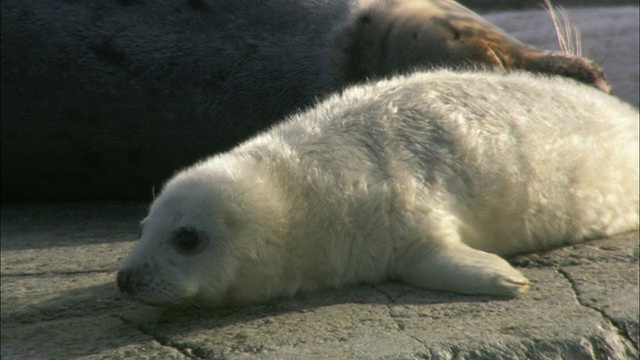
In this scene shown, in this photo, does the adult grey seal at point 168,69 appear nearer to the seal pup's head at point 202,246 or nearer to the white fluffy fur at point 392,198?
the white fluffy fur at point 392,198

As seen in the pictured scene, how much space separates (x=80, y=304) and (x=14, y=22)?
2005mm

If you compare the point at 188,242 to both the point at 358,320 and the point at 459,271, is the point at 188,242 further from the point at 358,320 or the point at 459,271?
the point at 459,271

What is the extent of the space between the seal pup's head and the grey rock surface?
85 millimetres

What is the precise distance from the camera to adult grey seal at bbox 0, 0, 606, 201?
4.79m

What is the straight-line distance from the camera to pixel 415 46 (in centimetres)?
486

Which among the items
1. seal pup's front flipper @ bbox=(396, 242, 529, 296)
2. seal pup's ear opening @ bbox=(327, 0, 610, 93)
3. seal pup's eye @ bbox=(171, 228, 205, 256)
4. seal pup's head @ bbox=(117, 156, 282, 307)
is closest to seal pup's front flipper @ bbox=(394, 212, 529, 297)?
seal pup's front flipper @ bbox=(396, 242, 529, 296)

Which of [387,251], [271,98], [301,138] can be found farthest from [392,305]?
[271,98]

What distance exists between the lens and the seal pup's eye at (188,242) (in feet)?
10.1

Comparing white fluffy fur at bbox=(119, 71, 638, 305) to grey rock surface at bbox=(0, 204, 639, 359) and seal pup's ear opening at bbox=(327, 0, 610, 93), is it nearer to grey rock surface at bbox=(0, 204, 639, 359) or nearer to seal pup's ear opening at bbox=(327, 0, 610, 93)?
grey rock surface at bbox=(0, 204, 639, 359)

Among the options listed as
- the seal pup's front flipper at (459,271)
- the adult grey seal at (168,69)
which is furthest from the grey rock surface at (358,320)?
the adult grey seal at (168,69)

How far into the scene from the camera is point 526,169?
3439mm

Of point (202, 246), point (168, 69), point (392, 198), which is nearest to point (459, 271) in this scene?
point (392, 198)

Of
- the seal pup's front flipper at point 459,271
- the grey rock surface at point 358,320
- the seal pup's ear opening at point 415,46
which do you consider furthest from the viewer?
the seal pup's ear opening at point 415,46

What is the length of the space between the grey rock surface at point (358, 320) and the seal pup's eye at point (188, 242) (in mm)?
183
